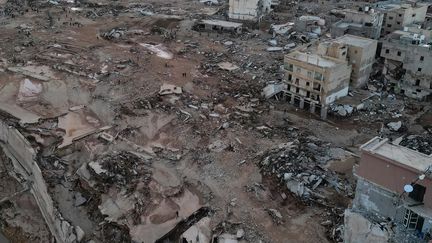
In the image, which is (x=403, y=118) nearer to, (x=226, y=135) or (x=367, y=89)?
(x=367, y=89)

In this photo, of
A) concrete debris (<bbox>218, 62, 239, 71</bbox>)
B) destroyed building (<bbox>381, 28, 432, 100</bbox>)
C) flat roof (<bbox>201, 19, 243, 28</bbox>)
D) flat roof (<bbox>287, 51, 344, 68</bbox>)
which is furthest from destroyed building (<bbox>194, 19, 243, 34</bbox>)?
destroyed building (<bbox>381, 28, 432, 100</bbox>)

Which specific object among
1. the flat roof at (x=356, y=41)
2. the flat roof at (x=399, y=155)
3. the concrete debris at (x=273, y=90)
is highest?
the flat roof at (x=399, y=155)

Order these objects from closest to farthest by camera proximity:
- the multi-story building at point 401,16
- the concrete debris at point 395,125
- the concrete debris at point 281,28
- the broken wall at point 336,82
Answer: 1. the concrete debris at point 395,125
2. the broken wall at point 336,82
3. the multi-story building at point 401,16
4. the concrete debris at point 281,28

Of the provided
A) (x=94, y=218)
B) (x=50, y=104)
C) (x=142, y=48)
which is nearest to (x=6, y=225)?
(x=94, y=218)

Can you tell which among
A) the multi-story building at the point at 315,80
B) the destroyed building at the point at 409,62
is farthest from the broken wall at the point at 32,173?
the destroyed building at the point at 409,62

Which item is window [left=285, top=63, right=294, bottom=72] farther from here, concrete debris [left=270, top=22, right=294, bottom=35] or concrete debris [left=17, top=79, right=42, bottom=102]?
concrete debris [left=17, top=79, right=42, bottom=102]

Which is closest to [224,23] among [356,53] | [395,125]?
[356,53]

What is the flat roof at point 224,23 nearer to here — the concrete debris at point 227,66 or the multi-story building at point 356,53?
the concrete debris at point 227,66

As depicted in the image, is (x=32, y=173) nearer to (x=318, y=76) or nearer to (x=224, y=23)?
(x=318, y=76)

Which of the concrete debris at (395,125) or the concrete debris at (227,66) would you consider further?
the concrete debris at (227,66)
